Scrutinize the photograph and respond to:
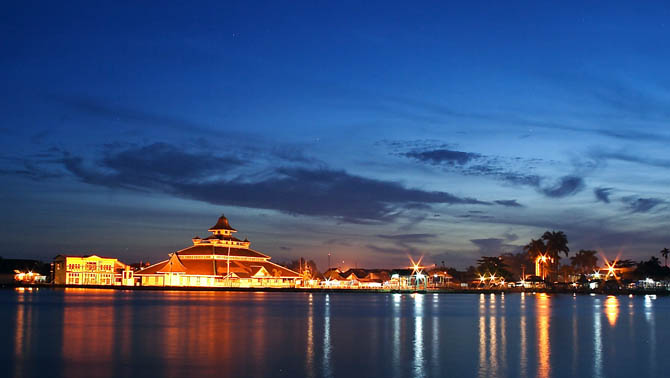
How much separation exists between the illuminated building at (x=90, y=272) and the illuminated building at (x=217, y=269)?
679cm

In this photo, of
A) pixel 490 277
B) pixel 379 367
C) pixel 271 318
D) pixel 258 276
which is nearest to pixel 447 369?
pixel 379 367

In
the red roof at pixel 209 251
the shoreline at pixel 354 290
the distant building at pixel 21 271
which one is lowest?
the shoreline at pixel 354 290

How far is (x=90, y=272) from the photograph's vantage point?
164 m

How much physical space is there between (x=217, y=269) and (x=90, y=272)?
29.1 m

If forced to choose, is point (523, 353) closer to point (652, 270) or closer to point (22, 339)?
point (22, 339)

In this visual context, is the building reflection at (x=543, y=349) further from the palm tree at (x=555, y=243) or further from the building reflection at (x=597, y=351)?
the palm tree at (x=555, y=243)

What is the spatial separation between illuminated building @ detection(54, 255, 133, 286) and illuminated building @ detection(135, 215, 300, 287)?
679cm

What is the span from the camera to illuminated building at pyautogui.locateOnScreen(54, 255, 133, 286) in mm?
162500

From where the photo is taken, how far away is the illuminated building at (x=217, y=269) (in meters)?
155

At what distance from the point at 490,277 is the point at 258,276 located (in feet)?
201

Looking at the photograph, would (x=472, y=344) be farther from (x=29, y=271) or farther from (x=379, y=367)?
(x=29, y=271)

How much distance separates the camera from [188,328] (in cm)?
5203

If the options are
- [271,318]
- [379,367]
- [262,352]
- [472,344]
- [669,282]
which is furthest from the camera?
[669,282]

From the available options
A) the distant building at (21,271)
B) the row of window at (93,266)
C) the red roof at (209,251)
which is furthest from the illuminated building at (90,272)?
the distant building at (21,271)
